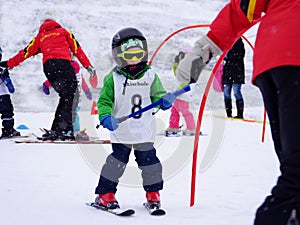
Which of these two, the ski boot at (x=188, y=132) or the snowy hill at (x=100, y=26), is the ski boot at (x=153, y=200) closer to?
the ski boot at (x=188, y=132)

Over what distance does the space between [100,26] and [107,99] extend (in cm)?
1349

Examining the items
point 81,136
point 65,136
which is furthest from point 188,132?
point 65,136

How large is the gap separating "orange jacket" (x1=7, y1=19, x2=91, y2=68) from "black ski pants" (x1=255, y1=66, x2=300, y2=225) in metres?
5.18

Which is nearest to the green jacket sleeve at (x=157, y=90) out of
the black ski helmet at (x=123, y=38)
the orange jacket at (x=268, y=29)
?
the black ski helmet at (x=123, y=38)

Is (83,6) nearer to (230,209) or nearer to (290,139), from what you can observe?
(230,209)

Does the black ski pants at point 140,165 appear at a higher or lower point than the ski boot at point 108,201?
higher

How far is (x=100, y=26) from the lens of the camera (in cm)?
1620

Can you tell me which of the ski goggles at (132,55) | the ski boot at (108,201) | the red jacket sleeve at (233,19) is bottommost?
the ski boot at (108,201)

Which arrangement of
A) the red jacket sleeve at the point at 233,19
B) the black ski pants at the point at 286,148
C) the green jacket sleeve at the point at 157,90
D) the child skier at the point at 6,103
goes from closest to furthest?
the black ski pants at the point at 286,148
the red jacket sleeve at the point at 233,19
the green jacket sleeve at the point at 157,90
the child skier at the point at 6,103

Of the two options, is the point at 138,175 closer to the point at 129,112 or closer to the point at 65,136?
the point at 129,112

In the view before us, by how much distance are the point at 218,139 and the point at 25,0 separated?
12422mm

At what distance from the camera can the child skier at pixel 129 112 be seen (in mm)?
3098

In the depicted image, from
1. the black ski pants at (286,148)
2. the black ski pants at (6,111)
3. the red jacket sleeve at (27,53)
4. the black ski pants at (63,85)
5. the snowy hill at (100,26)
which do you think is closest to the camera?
the black ski pants at (286,148)

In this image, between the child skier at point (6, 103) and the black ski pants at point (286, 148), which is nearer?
the black ski pants at point (286, 148)
